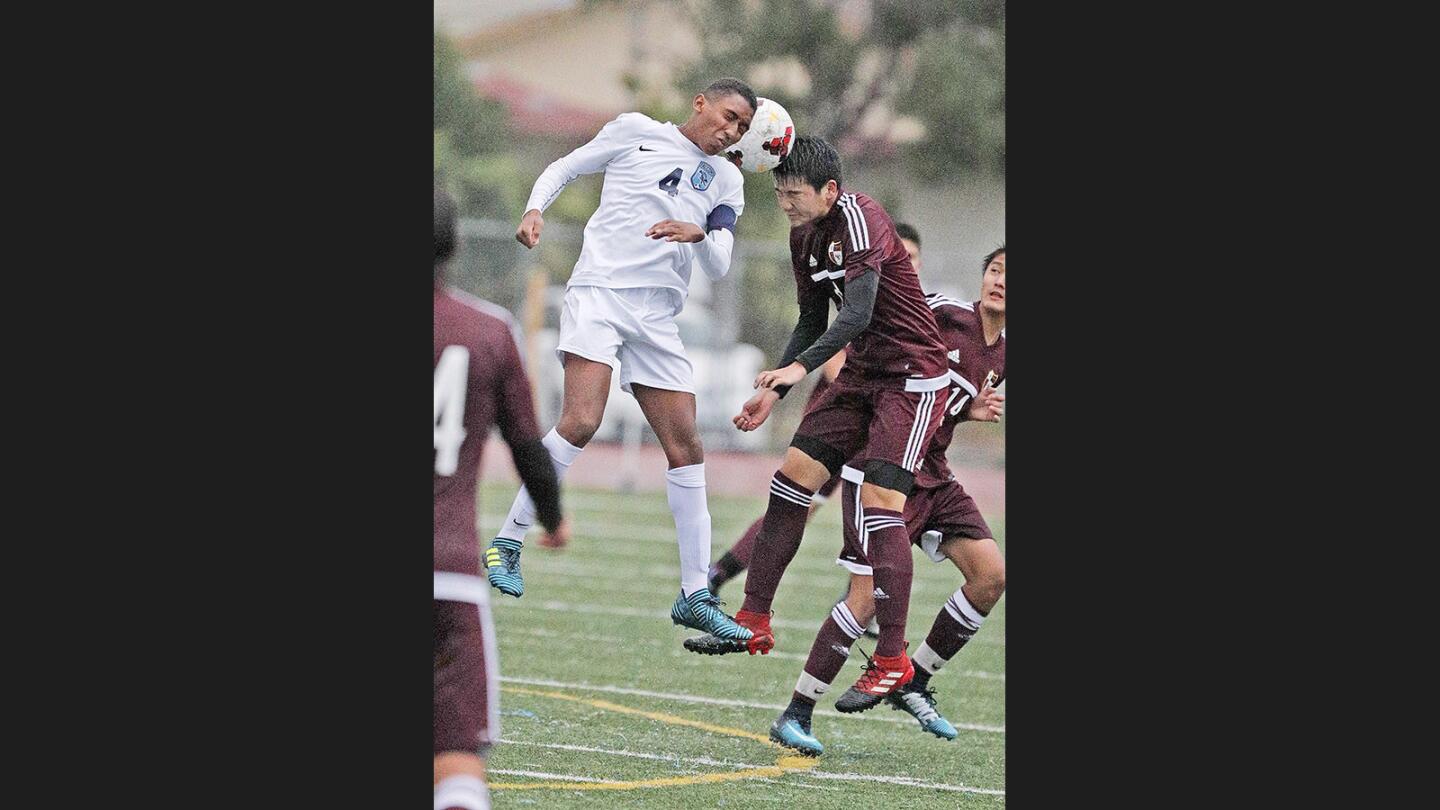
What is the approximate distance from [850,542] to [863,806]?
1.34 m

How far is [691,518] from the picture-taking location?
803cm

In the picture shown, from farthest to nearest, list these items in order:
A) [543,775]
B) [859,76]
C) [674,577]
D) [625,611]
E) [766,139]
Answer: [859,76] < [674,577] < [625,611] < [543,775] < [766,139]

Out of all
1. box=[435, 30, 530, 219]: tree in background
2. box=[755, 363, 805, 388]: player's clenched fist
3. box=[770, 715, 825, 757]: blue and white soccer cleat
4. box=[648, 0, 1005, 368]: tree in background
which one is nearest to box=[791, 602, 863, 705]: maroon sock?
box=[770, 715, 825, 757]: blue and white soccer cleat

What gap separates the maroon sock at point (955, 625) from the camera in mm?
9188

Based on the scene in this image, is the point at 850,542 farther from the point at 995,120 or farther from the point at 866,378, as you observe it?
the point at 995,120

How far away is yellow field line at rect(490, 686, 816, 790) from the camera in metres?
7.73

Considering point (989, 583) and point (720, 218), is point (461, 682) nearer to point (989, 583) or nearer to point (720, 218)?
point (720, 218)

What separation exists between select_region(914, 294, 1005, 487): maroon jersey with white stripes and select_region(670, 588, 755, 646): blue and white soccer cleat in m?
1.49

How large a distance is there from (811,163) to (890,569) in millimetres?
1989

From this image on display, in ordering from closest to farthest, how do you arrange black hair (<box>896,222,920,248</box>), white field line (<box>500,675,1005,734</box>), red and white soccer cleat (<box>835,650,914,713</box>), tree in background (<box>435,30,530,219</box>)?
1. red and white soccer cleat (<box>835,650,914,713</box>)
2. white field line (<box>500,675,1005,734</box>)
3. black hair (<box>896,222,920,248</box>)
4. tree in background (<box>435,30,530,219</box>)

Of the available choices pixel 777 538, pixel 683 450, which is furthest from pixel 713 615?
pixel 683 450

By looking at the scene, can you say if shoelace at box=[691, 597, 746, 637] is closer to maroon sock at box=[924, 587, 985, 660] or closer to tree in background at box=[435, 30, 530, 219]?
maroon sock at box=[924, 587, 985, 660]

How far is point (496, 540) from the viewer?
7.83 m

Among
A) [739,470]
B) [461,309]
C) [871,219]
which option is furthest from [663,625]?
[739,470]
